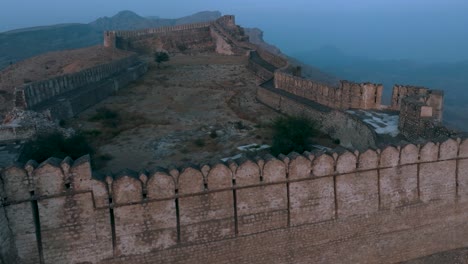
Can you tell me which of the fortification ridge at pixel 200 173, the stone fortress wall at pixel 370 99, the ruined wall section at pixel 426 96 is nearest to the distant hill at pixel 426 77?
the stone fortress wall at pixel 370 99

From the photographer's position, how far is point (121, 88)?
2769 cm

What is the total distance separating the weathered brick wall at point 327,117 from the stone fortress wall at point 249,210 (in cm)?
320

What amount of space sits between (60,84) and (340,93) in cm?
1417

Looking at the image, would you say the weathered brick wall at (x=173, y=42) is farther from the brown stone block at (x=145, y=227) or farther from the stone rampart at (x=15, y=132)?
the brown stone block at (x=145, y=227)

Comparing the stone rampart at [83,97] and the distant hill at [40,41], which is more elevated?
the distant hill at [40,41]

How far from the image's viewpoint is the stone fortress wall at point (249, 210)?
5.61m

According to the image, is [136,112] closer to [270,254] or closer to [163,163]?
[163,163]

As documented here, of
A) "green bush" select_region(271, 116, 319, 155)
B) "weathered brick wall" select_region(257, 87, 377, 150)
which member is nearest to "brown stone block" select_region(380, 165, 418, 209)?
"weathered brick wall" select_region(257, 87, 377, 150)

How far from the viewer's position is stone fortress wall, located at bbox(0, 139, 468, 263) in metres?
5.61

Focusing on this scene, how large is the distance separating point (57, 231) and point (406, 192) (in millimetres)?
5742

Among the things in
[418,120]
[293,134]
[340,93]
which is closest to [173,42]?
[340,93]

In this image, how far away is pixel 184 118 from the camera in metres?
20.9

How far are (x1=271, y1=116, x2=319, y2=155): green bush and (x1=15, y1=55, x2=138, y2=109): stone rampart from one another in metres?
10.8

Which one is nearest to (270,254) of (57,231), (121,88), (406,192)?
(406,192)
